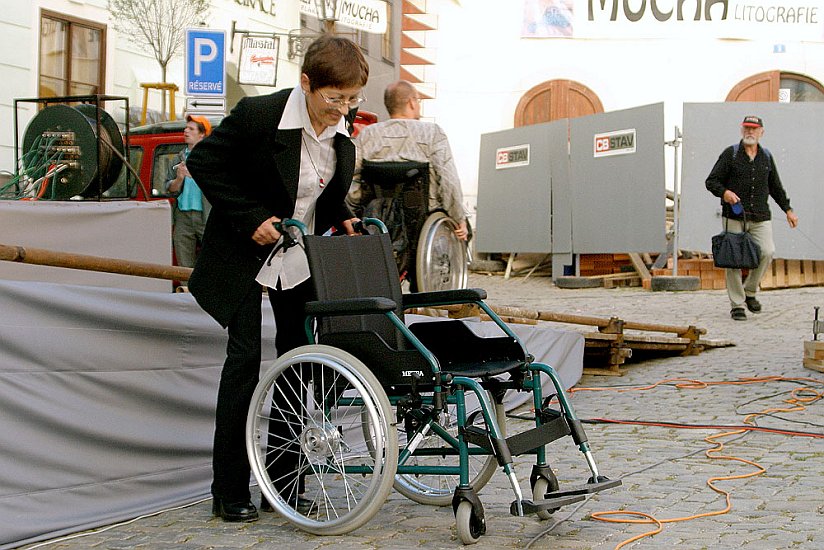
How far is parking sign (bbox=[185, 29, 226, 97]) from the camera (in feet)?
41.6

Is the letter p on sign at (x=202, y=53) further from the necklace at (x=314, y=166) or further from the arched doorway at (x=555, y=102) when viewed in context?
the arched doorway at (x=555, y=102)

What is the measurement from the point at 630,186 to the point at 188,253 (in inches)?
291

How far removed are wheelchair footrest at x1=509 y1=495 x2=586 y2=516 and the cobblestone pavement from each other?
0.15m

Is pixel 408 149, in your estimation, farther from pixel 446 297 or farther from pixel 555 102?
pixel 555 102

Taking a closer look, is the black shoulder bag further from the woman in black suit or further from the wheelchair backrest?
the woman in black suit

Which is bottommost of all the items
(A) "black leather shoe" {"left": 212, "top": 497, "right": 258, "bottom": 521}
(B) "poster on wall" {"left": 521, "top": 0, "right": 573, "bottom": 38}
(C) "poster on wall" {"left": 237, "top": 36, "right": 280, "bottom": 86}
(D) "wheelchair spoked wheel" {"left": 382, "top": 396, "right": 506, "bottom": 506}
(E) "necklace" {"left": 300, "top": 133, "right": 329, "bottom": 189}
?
(A) "black leather shoe" {"left": 212, "top": 497, "right": 258, "bottom": 521}

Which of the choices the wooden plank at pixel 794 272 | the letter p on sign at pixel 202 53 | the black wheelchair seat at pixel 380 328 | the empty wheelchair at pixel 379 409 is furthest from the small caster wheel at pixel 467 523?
the wooden plank at pixel 794 272

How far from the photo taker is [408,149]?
25.5ft

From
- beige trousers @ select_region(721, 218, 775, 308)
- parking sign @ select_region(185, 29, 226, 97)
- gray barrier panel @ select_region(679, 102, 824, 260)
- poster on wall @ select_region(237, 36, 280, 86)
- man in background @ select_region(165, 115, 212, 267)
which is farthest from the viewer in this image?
gray barrier panel @ select_region(679, 102, 824, 260)

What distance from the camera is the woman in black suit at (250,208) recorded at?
4285 millimetres

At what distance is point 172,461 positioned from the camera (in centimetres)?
473

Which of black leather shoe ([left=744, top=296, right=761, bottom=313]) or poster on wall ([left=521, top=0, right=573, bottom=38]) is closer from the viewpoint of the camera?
black leather shoe ([left=744, top=296, right=761, bottom=313])

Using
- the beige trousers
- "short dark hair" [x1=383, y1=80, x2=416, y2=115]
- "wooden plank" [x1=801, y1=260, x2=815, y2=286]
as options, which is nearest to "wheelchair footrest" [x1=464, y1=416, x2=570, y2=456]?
"short dark hair" [x1=383, y1=80, x2=416, y2=115]

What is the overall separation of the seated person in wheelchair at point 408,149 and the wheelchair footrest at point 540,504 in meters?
4.04
